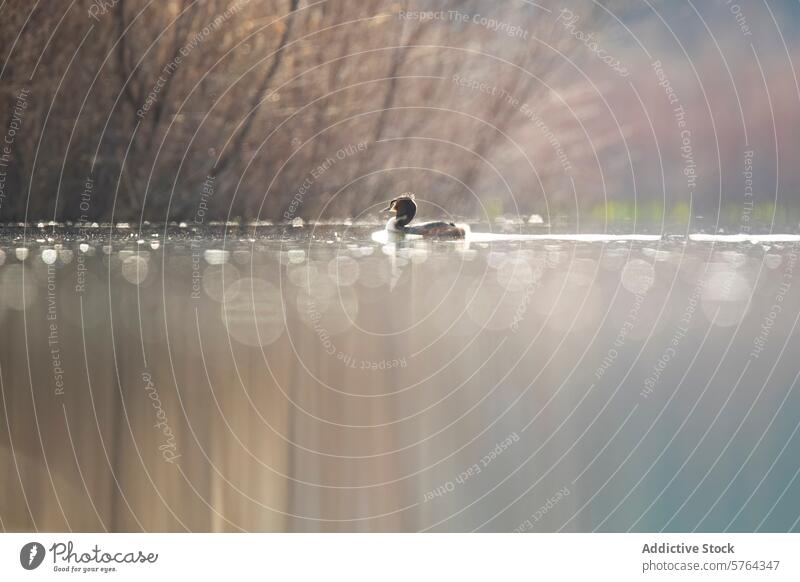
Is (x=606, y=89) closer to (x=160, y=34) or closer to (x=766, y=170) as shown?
(x=766, y=170)

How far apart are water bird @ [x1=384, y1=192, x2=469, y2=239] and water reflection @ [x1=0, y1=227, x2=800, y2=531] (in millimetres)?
3683

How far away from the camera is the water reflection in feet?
20.9

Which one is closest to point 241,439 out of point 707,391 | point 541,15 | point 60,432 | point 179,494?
point 179,494

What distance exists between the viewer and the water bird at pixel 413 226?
1370cm

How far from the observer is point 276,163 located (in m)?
12.8
